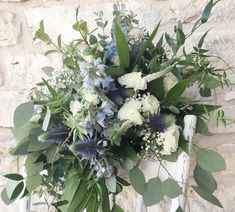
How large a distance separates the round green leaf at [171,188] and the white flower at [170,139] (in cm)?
6

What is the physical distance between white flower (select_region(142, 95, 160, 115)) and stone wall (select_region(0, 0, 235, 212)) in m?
0.25

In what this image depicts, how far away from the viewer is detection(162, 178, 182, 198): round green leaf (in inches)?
31.8

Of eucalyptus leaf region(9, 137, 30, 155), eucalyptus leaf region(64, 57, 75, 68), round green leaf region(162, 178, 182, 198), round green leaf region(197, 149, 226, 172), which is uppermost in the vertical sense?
eucalyptus leaf region(64, 57, 75, 68)

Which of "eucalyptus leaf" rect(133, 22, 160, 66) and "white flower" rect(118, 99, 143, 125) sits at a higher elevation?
"eucalyptus leaf" rect(133, 22, 160, 66)

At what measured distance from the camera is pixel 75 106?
0.80 metres

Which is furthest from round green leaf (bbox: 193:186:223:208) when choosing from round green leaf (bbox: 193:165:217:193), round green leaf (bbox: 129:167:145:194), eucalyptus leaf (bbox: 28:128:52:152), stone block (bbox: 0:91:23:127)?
stone block (bbox: 0:91:23:127)

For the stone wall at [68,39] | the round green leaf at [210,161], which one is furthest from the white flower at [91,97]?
the stone wall at [68,39]

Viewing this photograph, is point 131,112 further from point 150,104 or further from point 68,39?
point 68,39

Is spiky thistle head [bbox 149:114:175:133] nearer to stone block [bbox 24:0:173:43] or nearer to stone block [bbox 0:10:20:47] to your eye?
stone block [bbox 24:0:173:43]

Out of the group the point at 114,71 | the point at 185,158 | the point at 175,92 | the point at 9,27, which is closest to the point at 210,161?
the point at 185,158

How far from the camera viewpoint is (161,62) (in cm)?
92

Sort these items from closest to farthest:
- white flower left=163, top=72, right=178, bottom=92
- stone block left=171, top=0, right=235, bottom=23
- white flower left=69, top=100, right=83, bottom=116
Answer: white flower left=69, top=100, right=83, bottom=116, white flower left=163, top=72, right=178, bottom=92, stone block left=171, top=0, right=235, bottom=23

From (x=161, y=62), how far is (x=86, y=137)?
238 millimetres

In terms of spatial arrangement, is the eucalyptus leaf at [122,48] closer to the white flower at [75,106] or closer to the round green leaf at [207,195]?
the white flower at [75,106]
